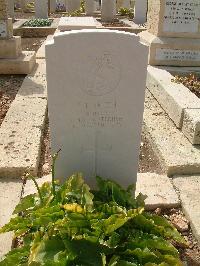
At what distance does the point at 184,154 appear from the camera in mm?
3336

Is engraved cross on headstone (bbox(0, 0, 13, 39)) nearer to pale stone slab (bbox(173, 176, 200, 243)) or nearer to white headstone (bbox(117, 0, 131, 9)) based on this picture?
pale stone slab (bbox(173, 176, 200, 243))

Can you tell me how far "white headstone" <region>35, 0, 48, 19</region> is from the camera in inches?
536

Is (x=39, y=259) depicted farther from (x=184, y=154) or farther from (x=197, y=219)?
(x=184, y=154)

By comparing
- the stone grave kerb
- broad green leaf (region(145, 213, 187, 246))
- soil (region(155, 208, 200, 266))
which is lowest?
soil (region(155, 208, 200, 266))

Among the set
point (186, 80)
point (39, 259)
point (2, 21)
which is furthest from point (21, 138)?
point (2, 21)

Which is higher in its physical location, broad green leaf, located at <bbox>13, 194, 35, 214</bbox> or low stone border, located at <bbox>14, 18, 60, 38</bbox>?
low stone border, located at <bbox>14, 18, 60, 38</bbox>

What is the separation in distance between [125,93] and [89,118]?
32 centimetres

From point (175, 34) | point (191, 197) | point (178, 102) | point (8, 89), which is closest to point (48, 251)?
point (191, 197)

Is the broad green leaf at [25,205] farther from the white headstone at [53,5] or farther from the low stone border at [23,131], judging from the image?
the white headstone at [53,5]

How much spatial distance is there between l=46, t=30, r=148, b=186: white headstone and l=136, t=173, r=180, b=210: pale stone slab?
27cm

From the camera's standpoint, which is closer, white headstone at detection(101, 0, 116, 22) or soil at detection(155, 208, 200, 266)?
soil at detection(155, 208, 200, 266)

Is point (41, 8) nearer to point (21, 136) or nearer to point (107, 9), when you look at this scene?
point (107, 9)

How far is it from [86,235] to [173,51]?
455 centimetres

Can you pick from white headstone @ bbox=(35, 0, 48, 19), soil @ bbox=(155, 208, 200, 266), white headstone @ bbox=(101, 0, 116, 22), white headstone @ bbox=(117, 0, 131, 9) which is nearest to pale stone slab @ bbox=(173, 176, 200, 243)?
soil @ bbox=(155, 208, 200, 266)
